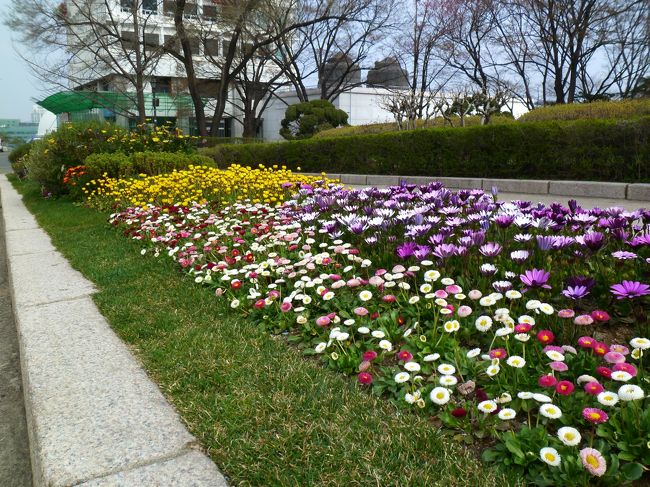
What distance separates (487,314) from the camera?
8.95 feet

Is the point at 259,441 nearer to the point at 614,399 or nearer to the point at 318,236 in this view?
the point at 614,399

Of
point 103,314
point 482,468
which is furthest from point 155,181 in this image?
point 482,468

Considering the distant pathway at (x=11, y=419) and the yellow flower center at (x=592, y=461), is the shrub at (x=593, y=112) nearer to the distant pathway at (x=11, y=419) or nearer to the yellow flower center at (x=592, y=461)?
the yellow flower center at (x=592, y=461)

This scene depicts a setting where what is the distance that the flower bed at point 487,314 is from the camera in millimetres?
1758

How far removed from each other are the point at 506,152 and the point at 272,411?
32.0ft

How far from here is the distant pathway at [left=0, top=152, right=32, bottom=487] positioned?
7.13ft

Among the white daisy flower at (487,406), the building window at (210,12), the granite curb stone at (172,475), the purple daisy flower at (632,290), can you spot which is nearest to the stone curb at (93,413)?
the granite curb stone at (172,475)

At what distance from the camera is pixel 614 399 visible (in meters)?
1.74

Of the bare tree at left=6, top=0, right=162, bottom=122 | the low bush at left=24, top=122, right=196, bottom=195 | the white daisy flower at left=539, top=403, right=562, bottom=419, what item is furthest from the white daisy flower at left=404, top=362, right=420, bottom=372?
the bare tree at left=6, top=0, right=162, bottom=122

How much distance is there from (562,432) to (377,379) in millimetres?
888

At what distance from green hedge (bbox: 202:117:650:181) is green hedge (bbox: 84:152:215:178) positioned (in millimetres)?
4474

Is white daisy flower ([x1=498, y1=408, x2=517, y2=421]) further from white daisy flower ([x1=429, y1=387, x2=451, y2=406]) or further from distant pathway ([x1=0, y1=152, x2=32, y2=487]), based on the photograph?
distant pathway ([x1=0, y1=152, x2=32, y2=487])

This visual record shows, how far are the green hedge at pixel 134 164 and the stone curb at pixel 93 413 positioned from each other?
23.8 ft

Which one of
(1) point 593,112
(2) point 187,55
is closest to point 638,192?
(1) point 593,112
